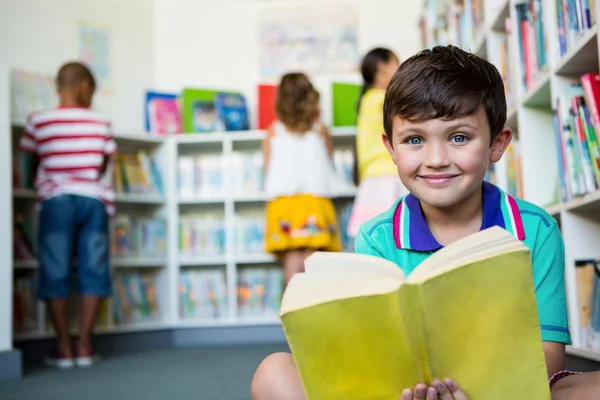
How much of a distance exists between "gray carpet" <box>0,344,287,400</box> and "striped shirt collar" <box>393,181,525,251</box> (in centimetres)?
97

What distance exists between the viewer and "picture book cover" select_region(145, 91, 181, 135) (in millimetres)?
4246

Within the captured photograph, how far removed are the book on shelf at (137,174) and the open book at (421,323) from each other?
3.19m

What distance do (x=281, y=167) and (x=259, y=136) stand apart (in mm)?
548

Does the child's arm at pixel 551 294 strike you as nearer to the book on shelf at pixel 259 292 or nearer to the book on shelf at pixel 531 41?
the book on shelf at pixel 531 41

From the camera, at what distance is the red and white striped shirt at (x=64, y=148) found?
3.13 meters

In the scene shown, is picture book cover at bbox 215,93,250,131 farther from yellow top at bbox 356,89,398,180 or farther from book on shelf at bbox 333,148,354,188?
yellow top at bbox 356,89,398,180

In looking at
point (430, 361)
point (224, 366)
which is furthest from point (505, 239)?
point (224, 366)

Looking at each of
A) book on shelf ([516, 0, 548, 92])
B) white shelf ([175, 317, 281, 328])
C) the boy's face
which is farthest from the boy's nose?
white shelf ([175, 317, 281, 328])

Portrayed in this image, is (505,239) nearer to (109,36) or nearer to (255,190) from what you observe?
(255,190)

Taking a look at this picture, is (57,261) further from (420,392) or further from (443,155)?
(420,392)

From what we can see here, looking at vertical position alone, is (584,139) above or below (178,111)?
below

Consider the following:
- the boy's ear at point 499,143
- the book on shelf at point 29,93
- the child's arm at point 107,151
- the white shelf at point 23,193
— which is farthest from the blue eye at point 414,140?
the book on shelf at point 29,93

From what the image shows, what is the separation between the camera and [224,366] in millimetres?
2848

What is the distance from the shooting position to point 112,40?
4.50 m
